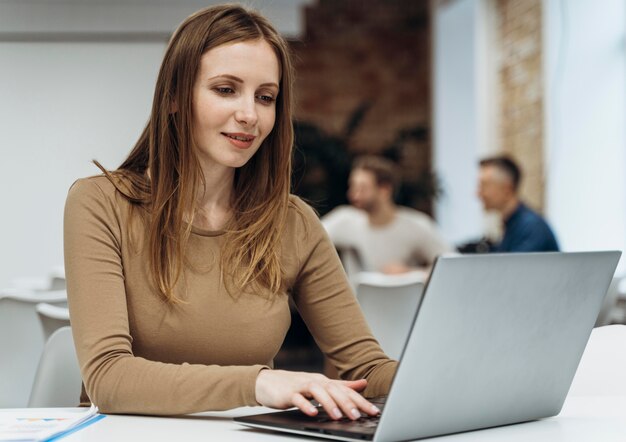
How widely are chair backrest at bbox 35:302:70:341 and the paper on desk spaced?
928 mm

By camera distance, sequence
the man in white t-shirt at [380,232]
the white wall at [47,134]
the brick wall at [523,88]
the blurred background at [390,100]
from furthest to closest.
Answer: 1. the brick wall at [523,88]
2. the man in white t-shirt at [380,232]
3. the blurred background at [390,100]
4. the white wall at [47,134]

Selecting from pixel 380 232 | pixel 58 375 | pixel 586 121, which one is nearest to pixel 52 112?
pixel 380 232

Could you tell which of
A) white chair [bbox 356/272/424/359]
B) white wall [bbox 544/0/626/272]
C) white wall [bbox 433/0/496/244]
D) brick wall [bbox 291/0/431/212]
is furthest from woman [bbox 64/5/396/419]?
brick wall [bbox 291/0/431/212]

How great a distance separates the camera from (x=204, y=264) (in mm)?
1655

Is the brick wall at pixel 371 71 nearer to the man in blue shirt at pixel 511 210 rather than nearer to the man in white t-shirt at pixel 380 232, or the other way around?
the man in white t-shirt at pixel 380 232

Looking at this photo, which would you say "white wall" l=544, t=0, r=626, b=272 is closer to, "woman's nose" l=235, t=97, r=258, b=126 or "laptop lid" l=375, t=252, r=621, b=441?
"woman's nose" l=235, t=97, r=258, b=126

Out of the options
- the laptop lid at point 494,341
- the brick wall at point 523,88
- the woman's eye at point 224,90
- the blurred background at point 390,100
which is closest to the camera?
the laptop lid at point 494,341

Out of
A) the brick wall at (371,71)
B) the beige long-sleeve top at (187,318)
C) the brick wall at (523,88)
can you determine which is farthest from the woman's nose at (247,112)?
the brick wall at (371,71)

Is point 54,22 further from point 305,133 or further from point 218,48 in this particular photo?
point 218,48

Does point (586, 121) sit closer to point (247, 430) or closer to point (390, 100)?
point (390, 100)

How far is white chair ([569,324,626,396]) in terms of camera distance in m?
1.66

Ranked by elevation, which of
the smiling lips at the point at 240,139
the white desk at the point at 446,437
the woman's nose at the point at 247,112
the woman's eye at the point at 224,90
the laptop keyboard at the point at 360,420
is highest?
the woman's eye at the point at 224,90

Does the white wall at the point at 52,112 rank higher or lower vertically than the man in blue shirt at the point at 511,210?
higher

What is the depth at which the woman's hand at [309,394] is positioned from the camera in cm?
121
